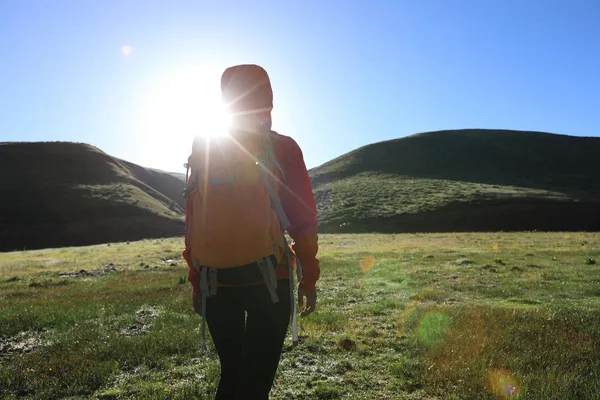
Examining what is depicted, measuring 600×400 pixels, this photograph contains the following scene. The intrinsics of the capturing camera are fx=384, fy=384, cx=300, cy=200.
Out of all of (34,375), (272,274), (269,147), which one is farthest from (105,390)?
(269,147)

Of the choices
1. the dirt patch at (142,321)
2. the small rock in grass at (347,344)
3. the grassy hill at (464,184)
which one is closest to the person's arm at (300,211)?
the small rock in grass at (347,344)

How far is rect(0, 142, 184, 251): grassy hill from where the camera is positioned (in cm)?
8438

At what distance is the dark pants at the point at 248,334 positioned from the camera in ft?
8.63

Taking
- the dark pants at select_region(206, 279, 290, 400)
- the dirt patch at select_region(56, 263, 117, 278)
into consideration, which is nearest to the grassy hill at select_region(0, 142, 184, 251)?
the dirt patch at select_region(56, 263, 117, 278)

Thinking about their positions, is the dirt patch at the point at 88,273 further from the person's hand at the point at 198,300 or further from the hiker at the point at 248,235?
the hiker at the point at 248,235

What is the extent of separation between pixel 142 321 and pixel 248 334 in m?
6.88

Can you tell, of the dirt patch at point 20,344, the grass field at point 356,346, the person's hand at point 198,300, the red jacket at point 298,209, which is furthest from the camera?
the dirt patch at point 20,344

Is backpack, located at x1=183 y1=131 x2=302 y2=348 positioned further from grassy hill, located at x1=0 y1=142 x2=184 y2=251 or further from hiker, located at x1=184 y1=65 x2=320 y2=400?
grassy hill, located at x1=0 y1=142 x2=184 y2=251

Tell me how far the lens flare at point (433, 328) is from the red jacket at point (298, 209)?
416 cm

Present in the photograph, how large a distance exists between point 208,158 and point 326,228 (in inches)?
2424

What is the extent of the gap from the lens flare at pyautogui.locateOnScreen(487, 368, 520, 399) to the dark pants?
3.06 metres

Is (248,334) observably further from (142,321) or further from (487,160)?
(487,160)

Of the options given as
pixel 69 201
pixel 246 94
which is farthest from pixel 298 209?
pixel 69 201

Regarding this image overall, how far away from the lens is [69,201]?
93.9 metres
